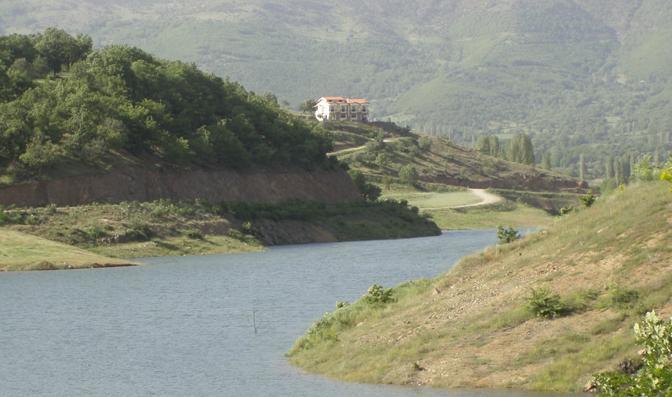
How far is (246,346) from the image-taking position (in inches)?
2127

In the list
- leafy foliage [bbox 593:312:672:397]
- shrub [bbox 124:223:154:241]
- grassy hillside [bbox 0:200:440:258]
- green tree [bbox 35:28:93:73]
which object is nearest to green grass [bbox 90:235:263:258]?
grassy hillside [bbox 0:200:440:258]

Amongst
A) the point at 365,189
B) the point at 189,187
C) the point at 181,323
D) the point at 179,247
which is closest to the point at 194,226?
the point at 179,247

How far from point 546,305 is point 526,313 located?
841mm

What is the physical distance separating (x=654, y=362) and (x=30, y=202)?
113251 mm

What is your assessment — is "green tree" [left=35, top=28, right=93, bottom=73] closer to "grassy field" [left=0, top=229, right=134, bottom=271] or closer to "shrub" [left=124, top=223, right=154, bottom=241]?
"shrub" [left=124, top=223, right=154, bottom=241]

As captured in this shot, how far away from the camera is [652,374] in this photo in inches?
891

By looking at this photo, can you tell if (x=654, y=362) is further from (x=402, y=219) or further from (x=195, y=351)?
(x=402, y=219)

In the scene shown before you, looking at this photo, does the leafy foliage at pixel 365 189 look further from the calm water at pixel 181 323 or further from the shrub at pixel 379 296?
the shrub at pixel 379 296

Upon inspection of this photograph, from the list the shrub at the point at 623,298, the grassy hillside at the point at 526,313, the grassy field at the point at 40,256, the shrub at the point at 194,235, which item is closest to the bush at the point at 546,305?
the grassy hillside at the point at 526,313

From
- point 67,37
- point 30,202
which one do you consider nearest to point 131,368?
point 30,202

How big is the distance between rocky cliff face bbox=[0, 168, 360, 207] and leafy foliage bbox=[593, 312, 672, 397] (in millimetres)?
110711

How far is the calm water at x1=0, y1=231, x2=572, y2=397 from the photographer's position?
45031 millimetres

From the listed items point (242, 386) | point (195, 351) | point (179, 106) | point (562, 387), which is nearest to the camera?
point (562, 387)

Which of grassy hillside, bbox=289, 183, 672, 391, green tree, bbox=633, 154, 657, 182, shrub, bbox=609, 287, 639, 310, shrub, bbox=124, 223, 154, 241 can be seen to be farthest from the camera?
shrub, bbox=124, 223, 154, 241
